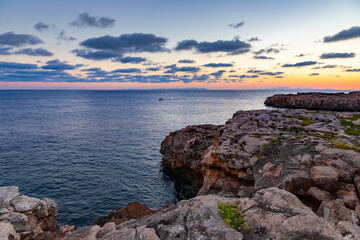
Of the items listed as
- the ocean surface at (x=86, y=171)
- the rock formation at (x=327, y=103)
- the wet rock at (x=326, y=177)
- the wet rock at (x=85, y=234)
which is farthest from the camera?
the rock formation at (x=327, y=103)

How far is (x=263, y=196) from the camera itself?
8.84 metres

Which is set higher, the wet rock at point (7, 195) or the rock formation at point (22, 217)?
the wet rock at point (7, 195)

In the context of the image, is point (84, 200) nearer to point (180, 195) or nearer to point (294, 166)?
point (180, 195)

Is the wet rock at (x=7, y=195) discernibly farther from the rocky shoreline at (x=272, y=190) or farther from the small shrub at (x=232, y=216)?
the small shrub at (x=232, y=216)

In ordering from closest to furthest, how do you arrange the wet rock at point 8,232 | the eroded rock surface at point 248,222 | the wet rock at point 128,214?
1. the eroded rock surface at point 248,222
2. the wet rock at point 8,232
3. the wet rock at point 128,214

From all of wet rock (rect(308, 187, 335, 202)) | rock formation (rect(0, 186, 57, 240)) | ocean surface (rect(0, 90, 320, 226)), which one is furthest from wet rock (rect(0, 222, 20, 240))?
wet rock (rect(308, 187, 335, 202))

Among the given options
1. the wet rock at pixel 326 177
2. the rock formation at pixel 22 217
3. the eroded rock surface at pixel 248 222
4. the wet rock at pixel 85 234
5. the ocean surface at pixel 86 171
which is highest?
the eroded rock surface at pixel 248 222

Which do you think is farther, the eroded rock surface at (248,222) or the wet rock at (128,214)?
the wet rock at (128,214)

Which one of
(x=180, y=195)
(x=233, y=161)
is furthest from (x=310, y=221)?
(x=180, y=195)

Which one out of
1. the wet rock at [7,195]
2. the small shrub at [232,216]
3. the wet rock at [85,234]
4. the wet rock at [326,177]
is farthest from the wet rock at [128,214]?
the small shrub at [232,216]

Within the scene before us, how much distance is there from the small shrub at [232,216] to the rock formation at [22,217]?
14509mm

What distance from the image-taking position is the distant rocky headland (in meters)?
7.36

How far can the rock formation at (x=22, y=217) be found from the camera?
16016mm

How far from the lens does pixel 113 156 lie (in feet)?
146
